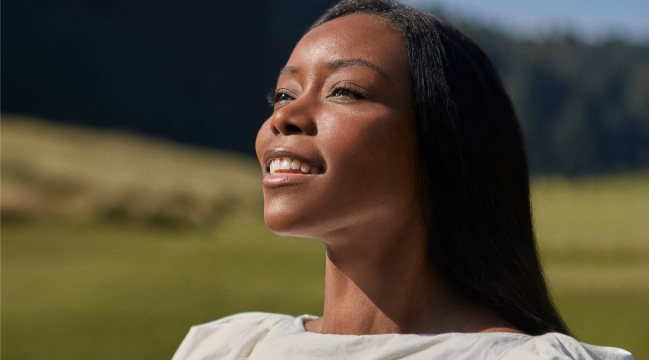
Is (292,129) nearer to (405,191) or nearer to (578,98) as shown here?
(405,191)

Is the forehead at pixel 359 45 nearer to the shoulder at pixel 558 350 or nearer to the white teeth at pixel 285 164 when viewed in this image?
the white teeth at pixel 285 164

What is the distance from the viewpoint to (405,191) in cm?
154

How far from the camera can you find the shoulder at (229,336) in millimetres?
1844

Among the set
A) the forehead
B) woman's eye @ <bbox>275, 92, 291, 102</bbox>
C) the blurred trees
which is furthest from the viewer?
the blurred trees

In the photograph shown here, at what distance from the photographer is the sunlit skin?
4.75ft

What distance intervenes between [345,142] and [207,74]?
1704 inches

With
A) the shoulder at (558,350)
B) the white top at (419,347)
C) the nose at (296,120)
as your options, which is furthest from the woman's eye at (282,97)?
the shoulder at (558,350)

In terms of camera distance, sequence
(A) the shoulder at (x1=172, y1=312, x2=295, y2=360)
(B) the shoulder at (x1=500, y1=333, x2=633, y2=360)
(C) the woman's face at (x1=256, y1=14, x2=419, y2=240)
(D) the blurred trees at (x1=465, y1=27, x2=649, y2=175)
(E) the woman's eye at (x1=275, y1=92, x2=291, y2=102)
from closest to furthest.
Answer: (B) the shoulder at (x1=500, y1=333, x2=633, y2=360)
(C) the woman's face at (x1=256, y1=14, x2=419, y2=240)
(E) the woman's eye at (x1=275, y1=92, x2=291, y2=102)
(A) the shoulder at (x1=172, y1=312, x2=295, y2=360)
(D) the blurred trees at (x1=465, y1=27, x2=649, y2=175)

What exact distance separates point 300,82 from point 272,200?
1.15ft

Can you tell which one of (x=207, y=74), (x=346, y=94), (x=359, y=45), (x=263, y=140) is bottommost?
(x=263, y=140)

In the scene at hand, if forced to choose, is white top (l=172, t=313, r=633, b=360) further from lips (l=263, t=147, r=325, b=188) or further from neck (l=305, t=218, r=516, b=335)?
lips (l=263, t=147, r=325, b=188)

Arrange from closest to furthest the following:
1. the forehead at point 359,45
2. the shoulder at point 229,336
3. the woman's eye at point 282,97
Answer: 1. the forehead at point 359,45
2. the woman's eye at point 282,97
3. the shoulder at point 229,336

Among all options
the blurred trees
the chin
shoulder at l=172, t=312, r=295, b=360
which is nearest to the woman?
the chin

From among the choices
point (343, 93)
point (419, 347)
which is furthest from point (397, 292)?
Result: point (343, 93)
